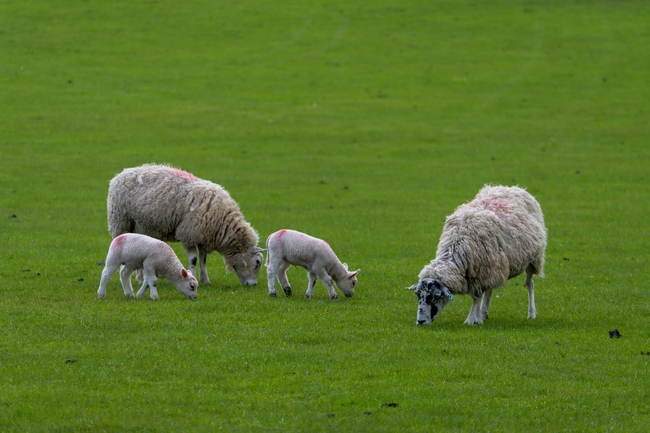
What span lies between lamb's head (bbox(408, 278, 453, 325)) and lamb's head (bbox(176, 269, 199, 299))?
330cm

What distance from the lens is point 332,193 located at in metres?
24.4

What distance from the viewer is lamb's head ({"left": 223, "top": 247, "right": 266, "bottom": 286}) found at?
47.6ft

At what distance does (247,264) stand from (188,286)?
6.02 feet

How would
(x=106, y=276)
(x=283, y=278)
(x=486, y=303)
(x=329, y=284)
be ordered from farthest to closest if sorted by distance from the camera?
→ 1. (x=283, y=278)
2. (x=329, y=284)
3. (x=106, y=276)
4. (x=486, y=303)

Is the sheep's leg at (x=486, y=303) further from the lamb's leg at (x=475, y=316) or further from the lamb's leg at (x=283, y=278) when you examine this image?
the lamb's leg at (x=283, y=278)

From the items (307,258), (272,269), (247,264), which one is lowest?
(247,264)

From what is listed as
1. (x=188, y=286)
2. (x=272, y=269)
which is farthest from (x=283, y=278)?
(x=188, y=286)

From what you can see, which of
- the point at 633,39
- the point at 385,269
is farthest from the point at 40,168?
the point at 633,39

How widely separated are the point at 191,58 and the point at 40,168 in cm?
1830

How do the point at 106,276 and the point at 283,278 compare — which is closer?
the point at 106,276

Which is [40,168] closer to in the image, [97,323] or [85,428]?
[97,323]

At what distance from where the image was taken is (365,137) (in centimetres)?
3206

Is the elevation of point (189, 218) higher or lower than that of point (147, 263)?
higher

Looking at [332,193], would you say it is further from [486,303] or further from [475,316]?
[475,316]
